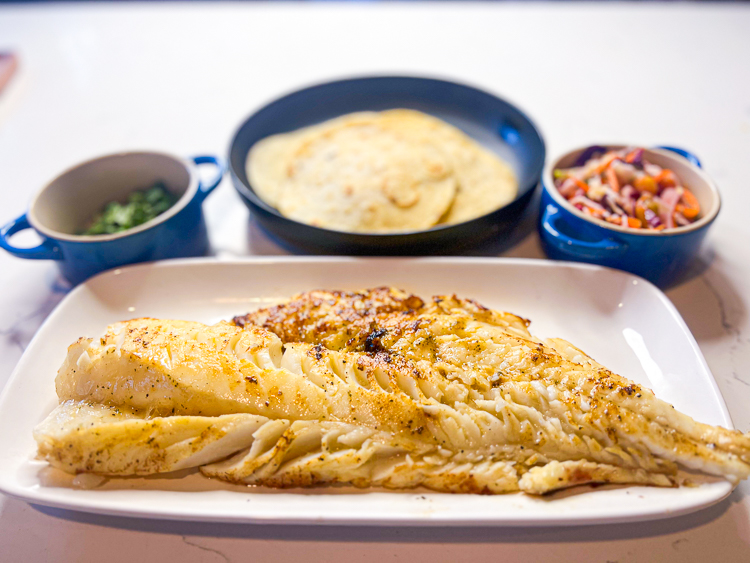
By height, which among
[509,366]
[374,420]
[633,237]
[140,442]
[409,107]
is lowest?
[140,442]

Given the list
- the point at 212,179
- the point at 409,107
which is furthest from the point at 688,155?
the point at 212,179

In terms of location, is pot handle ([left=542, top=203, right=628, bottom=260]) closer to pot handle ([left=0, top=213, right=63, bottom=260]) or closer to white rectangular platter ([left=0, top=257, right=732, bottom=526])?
white rectangular platter ([left=0, top=257, right=732, bottom=526])

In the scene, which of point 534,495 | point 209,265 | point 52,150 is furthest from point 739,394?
point 52,150

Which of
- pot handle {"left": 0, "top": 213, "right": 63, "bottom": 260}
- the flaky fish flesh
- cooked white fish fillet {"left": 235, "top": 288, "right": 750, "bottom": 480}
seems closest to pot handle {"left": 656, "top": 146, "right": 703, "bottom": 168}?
cooked white fish fillet {"left": 235, "top": 288, "right": 750, "bottom": 480}

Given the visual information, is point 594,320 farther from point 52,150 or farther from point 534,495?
point 52,150

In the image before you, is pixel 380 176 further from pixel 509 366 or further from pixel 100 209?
pixel 100 209

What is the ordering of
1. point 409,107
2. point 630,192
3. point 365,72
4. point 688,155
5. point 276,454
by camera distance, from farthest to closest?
point 365,72
point 409,107
point 688,155
point 630,192
point 276,454
